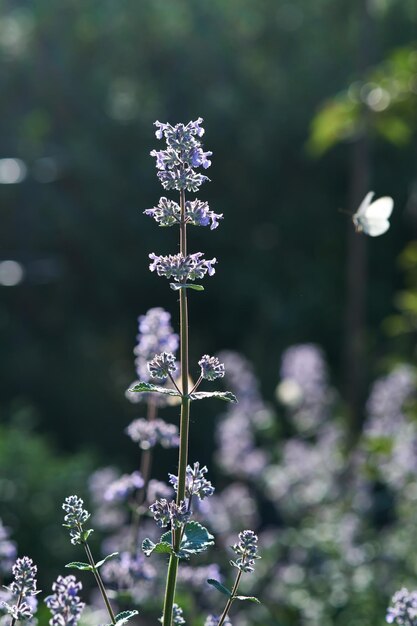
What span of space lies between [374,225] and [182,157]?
82cm

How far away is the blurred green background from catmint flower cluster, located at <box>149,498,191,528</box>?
8.83 metres

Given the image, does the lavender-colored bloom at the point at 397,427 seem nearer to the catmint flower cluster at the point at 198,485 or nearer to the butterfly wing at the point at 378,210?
the butterfly wing at the point at 378,210

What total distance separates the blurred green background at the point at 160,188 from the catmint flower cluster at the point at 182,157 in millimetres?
8880

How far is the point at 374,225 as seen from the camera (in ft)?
7.20

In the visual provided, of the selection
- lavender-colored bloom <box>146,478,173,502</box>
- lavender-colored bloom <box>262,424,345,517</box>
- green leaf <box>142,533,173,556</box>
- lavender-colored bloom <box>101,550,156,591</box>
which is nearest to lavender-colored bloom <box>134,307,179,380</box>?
lavender-colored bloom <box>146,478,173,502</box>

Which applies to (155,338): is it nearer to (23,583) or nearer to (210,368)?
(210,368)

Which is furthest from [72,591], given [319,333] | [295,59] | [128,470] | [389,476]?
[295,59]

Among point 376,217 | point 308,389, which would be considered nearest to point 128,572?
point 376,217

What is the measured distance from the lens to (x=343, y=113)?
16.6 feet

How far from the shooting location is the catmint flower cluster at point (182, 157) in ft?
4.86

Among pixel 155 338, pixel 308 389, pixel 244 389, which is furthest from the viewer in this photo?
pixel 308 389

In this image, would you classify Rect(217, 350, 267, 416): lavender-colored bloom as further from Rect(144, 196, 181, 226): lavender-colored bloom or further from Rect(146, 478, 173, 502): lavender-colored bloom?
Rect(144, 196, 181, 226): lavender-colored bloom

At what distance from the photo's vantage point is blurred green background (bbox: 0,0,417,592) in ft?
36.9

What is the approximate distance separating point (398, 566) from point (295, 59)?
8619mm
